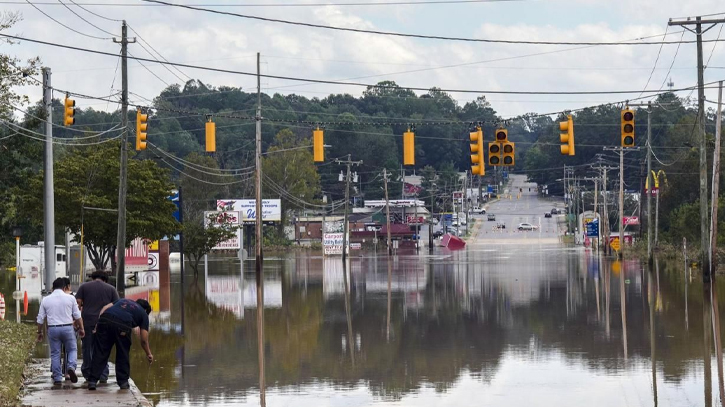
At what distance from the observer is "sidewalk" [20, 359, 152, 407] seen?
48.8 feet

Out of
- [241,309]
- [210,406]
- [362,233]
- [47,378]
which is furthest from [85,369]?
[362,233]

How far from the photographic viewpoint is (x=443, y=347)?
22.0 meters

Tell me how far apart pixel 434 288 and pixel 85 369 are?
86.4 feet

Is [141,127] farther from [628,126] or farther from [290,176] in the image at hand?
[290,176]

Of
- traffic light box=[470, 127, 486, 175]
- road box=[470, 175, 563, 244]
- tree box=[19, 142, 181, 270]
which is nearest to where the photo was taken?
traffic light box=[470, 127, 486, 175]

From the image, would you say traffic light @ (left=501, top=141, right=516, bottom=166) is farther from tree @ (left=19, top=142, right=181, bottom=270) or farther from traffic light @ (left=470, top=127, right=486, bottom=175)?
tree @ (left=19, top=142, right=181, bottom=270)

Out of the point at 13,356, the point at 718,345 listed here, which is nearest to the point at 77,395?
the point at 13,356

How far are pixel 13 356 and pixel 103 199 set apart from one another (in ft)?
90.9

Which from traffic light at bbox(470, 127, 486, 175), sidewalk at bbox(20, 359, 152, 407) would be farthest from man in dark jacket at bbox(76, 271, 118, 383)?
traffic light at bbox(470, 127, 486, 175)

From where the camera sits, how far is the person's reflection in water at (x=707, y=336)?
15715 millimetres

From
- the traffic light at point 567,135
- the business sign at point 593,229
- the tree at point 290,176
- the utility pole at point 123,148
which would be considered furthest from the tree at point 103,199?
the tree at point 290,176

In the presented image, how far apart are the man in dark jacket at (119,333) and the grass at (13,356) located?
3.85 feet

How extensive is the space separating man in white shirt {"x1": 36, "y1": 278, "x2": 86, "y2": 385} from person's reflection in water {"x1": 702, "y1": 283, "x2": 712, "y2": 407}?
8.88 metres

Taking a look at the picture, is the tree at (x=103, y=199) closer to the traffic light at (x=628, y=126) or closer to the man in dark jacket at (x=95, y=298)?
the traffic light at (x=628, y=126)
